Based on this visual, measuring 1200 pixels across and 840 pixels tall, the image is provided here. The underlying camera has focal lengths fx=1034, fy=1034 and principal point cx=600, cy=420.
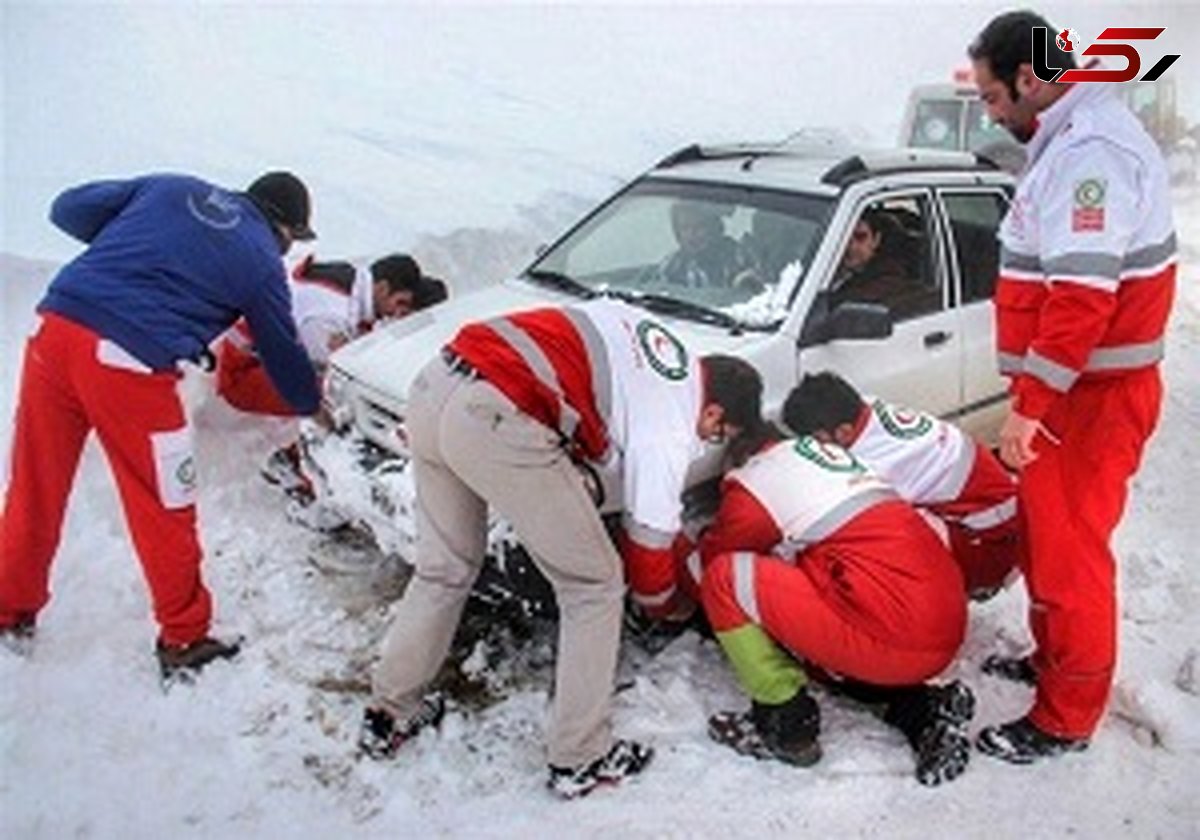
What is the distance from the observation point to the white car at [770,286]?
3.40 m

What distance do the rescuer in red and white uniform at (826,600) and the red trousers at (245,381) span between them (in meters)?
2.19

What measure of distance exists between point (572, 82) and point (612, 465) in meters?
9.60

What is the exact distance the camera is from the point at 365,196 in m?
7.70

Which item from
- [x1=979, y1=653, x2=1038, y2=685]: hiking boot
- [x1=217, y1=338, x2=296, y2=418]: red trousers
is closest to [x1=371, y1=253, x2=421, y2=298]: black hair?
[x1=217, y1=338, x2=296, y2=418]: red trousers

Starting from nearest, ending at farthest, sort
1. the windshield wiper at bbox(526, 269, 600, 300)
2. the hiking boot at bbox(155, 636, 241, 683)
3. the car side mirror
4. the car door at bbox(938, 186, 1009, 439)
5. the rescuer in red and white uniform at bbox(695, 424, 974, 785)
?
the rescuer in red and white uniform at bbox(695, 424, 974, 785) < the hiking boot at bbox(155, 636, 241, 683) < the car side mirror < the windshield wiper at bbox(526, 269, 600, 300) < the car door at bbox(938, 186, 1009, 439)

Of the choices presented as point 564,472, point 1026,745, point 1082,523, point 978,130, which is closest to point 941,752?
point 1026,745

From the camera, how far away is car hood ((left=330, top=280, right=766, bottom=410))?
334 cm

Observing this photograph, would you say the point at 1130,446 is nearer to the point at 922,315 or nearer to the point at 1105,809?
the point at 1105,809

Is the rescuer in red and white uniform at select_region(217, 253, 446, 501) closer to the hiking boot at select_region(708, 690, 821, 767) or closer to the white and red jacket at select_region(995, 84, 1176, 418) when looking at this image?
the hiking boot at select_region(708, 690, 821, 767)

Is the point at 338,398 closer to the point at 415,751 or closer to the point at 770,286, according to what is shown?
the point at 415,751

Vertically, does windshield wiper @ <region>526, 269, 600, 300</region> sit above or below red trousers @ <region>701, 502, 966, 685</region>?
above

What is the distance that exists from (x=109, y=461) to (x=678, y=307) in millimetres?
1881

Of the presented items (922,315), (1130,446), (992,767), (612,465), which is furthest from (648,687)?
(922,315)

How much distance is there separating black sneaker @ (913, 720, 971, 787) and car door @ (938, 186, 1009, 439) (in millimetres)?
1644
